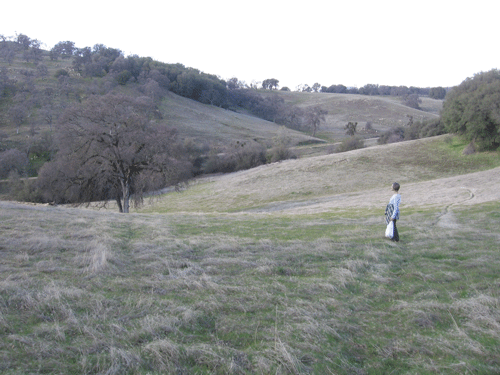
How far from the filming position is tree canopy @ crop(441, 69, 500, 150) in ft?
146

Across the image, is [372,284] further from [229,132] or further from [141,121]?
[229,132]

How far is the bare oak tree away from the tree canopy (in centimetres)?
3997

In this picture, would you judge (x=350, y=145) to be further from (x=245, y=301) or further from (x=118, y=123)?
(x=245, y=301)

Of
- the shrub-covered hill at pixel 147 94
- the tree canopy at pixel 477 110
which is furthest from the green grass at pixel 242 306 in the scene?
the shrub-covered hill at pixel 147 94

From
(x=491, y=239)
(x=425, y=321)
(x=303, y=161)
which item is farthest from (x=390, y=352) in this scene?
(x=303, y=161)

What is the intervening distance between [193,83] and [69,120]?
345 feet

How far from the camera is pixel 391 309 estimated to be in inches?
240

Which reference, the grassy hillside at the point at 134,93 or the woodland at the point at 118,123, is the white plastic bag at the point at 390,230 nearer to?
the woodland at the point at 118,123

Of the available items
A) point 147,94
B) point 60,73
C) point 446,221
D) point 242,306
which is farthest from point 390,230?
point 60,73

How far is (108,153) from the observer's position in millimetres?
29359

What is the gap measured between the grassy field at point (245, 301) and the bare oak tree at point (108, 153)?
1723 cm

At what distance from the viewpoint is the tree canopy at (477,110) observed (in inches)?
1751

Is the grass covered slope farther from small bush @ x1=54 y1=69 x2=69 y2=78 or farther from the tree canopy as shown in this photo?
small bush @ x1=54 y1=69 x2=69 y2=78

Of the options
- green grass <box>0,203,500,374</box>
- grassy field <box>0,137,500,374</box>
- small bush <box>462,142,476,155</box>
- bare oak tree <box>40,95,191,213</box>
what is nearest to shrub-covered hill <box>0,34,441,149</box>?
bare oak tree <box>40,95,191,213</box>
